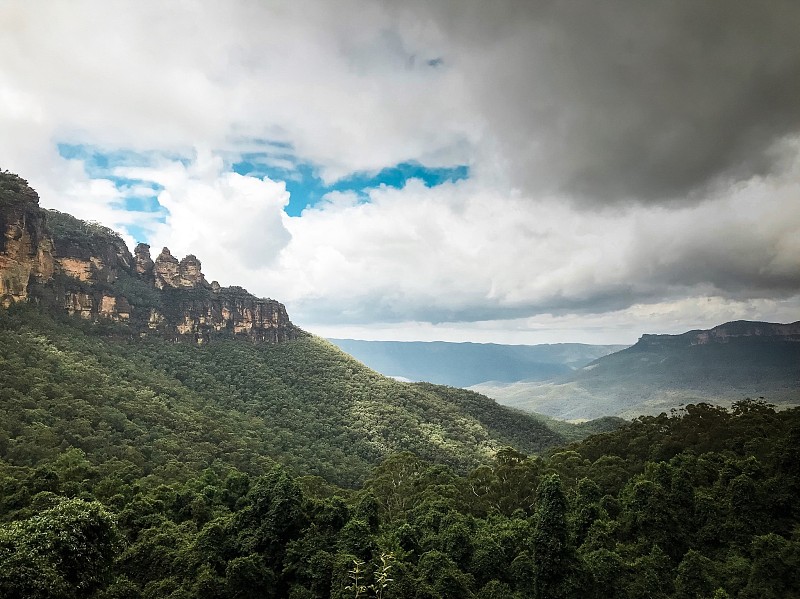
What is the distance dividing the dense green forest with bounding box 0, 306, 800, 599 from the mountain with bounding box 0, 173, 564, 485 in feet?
2.00

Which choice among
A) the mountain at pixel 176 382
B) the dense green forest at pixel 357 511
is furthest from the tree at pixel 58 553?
the mountain at pixel 176 382

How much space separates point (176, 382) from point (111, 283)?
38.1 metres

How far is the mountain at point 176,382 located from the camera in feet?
169

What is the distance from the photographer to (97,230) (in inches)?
4237

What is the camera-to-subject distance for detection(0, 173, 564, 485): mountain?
169 feet

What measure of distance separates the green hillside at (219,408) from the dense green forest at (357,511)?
0.51m

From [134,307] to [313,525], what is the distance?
103091 millimetres

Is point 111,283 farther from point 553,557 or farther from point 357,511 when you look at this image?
point 553,557

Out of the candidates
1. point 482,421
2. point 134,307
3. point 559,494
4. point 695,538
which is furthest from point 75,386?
point 482,421

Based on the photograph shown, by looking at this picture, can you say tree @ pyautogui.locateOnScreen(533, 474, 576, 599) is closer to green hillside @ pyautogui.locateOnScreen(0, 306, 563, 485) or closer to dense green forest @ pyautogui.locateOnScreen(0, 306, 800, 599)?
dense green forest @ pyautogui.locateOnScreen(0, 306, 800, 599)

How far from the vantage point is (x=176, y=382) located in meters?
85.0

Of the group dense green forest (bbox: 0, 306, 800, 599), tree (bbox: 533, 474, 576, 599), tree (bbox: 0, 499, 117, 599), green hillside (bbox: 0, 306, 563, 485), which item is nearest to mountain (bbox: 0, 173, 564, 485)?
green hillside (bbox: 0, 306, 563, 485)

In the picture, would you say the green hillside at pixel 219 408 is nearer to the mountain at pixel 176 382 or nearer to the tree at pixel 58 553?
the mountain at pixel 176 382

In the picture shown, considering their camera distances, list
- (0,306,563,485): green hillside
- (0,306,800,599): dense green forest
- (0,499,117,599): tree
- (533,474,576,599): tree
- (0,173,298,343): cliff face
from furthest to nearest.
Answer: (0,173,298,343): cliff face → (0,306,563,485): green hillside → (533,474,576,599): tree → (0,306,800,599): dense green forest → (0,499,117,599): tree
